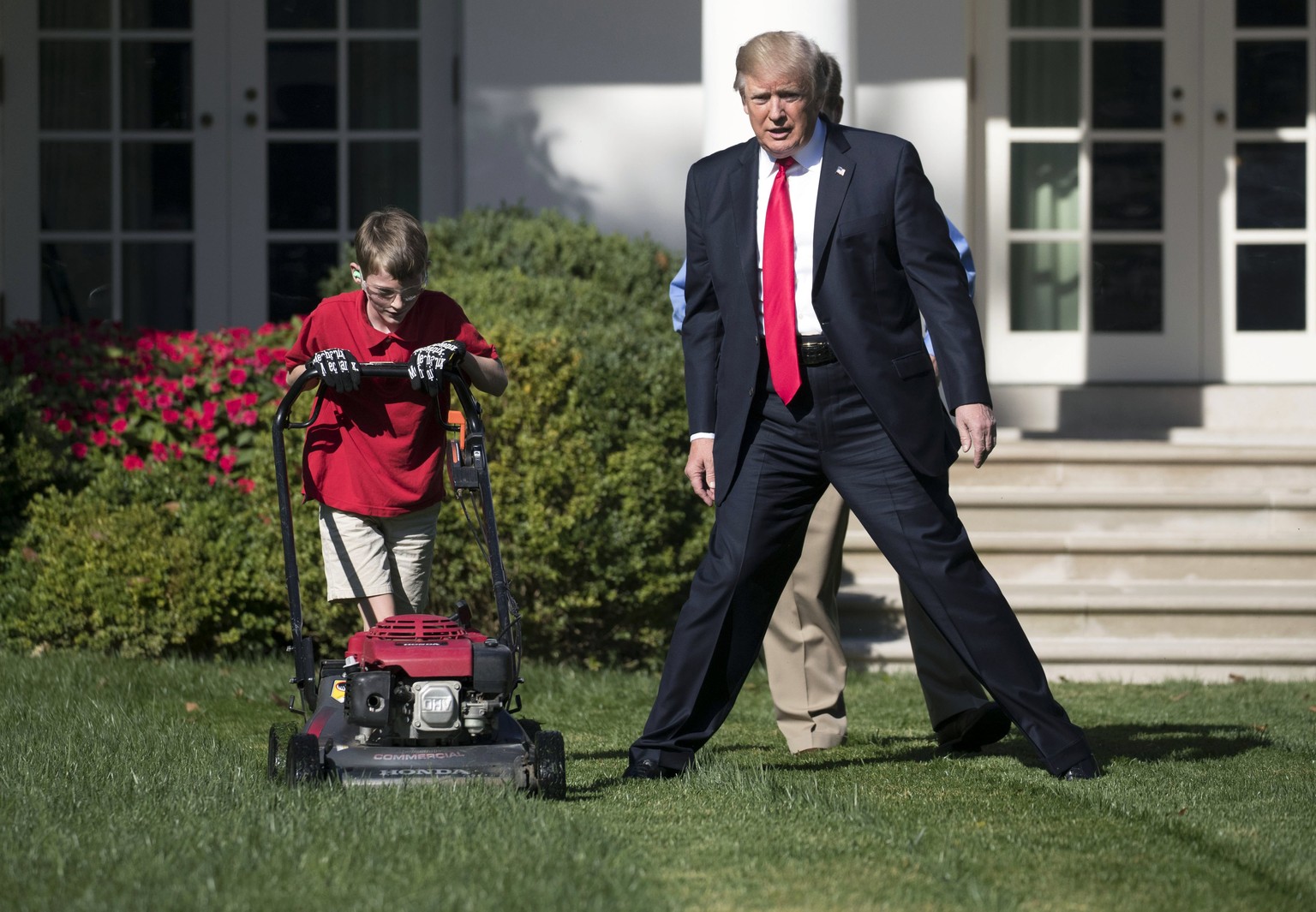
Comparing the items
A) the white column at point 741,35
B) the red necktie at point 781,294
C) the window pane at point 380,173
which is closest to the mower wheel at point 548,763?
the red necktie at point 781,294

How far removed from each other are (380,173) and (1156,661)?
213 inches

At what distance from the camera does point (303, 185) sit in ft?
32.4

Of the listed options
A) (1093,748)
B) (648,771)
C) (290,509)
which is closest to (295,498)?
A: (290,509)

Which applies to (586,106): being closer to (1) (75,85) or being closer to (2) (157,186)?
(2) (157,186)

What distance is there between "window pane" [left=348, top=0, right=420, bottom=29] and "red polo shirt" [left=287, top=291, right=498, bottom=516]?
5.61 meters

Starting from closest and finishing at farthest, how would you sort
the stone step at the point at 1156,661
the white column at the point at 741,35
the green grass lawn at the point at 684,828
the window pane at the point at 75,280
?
the green grass lawn at the point at 684,828 < the stone step at the point at 1156,661 < the white column at the point at 741,35 < the window pane at the point at 75,280

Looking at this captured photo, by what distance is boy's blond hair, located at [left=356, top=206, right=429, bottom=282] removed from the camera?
4.34 m

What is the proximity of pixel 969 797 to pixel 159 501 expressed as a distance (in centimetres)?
437

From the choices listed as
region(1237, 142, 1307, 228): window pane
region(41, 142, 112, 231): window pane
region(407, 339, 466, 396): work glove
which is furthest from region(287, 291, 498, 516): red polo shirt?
region(1237, 142, 1307, 228): window pane

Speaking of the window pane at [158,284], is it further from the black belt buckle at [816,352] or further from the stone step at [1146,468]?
the black belt buckle at [816,352]

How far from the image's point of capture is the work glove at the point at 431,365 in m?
4.23

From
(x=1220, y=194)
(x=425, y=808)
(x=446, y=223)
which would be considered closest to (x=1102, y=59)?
(x=1220, y=194)

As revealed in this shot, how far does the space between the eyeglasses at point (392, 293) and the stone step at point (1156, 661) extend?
320 centimetres

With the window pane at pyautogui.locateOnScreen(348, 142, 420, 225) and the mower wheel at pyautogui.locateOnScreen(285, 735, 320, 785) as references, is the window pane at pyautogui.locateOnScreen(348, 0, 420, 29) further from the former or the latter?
the mower wheel at pyautogui.locateOnScreen(285, 735, 320, 785)
